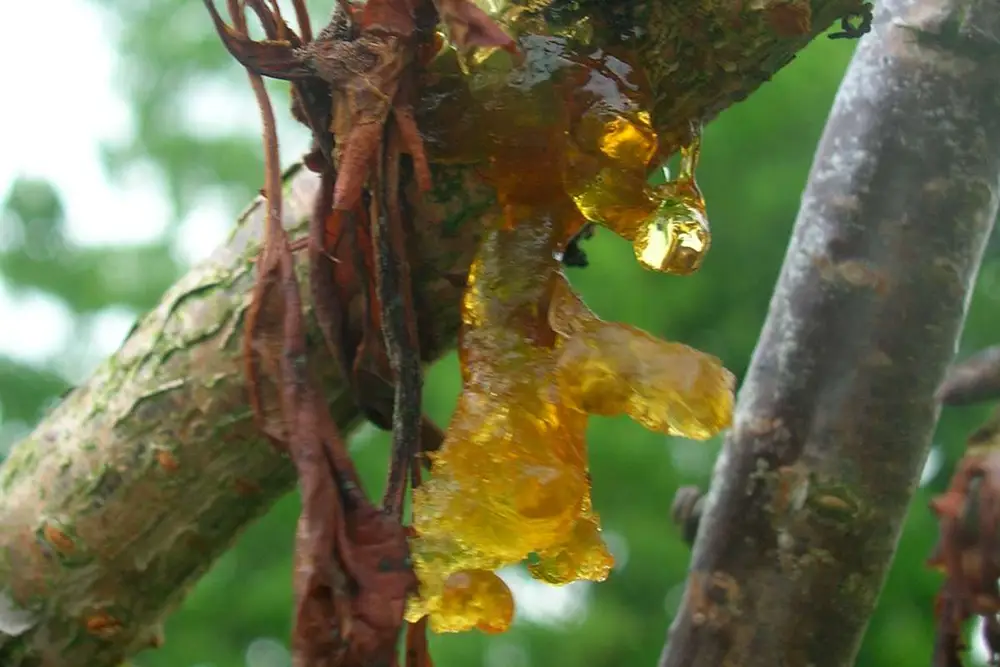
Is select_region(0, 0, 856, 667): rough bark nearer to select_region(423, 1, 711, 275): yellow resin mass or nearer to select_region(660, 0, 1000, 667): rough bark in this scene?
select_region(423, 1, 711, 275): yellow resin mass

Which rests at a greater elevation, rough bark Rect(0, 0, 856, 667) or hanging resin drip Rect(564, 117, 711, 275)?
hanging resin drip Rect(564, 117, 711, 275)

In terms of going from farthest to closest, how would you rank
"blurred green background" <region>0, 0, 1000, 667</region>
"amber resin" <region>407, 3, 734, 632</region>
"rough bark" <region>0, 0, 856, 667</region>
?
"blurred green background" <region>0, 0, 1000, 667</region> → "rough bark" <region>0, 0, 856, 667</region> → "amber resin" <region>407, 3, 734, 632</region>

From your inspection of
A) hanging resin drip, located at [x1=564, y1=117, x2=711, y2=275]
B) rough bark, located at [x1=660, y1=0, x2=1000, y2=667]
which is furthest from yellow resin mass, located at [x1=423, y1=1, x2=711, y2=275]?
rough bark, located at [x1=660, y1=0, x2=1000, y2=667]

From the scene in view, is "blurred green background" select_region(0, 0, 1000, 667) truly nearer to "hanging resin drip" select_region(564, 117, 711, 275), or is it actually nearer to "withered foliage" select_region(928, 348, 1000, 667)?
"withered foliage" select_region(928, 348, 1000, 667)

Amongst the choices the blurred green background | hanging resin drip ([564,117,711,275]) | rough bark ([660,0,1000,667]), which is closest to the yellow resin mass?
hanging resin drip ([564,117,711,275])

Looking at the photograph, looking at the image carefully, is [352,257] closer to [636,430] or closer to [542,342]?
[542,342]

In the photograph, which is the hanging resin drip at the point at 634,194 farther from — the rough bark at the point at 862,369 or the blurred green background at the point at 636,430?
the blurred green background at the point at 636,430

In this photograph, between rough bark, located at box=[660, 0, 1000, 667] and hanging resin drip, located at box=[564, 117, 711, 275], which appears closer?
hanging resin drip, located at box=[564, 117, 711, 275]

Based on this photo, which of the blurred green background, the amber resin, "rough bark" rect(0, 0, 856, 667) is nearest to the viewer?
the amber resin
